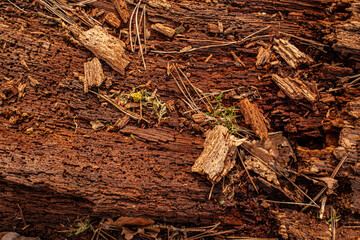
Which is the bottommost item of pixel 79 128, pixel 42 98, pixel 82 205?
pixel 82 205

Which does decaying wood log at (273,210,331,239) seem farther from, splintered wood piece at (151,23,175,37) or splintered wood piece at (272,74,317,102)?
splintered wood piece at (151,23,175,37)

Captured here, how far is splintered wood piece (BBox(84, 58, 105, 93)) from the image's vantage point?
2.87m

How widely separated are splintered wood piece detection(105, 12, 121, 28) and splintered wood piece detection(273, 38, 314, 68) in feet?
7.74

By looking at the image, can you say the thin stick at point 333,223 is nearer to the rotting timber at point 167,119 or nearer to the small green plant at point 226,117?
the rotting timber at point 167,119

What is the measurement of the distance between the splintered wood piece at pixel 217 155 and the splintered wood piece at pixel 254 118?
14.1 inches

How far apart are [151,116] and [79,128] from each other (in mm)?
956

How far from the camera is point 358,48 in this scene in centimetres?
296

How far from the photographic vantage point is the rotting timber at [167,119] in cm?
260

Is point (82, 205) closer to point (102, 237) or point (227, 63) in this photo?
point (102, 237)

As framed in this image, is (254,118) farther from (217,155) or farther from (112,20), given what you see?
(112,20)

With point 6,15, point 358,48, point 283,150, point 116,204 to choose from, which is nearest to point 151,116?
point 116,204

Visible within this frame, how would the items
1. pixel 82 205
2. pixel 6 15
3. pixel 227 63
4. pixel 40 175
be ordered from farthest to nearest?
pixel 227 63, pixel 6 15, pixel 82 205, pixel 40 175

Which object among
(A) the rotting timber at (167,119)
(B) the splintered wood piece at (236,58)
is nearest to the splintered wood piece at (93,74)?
(A) the rotting timber at (167,119)

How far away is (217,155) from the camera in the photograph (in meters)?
2.74
